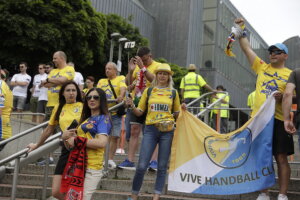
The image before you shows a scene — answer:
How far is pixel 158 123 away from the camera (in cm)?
573

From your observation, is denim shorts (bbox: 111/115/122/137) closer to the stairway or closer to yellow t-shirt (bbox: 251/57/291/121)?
the stairway

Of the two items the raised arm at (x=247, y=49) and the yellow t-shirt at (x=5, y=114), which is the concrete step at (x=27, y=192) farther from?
the raised arm at (x=247, y=49)

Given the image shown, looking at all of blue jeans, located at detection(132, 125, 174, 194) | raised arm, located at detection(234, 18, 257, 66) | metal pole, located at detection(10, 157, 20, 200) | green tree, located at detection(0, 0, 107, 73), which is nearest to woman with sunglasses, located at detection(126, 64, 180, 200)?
A: blue jeans, located at detection(132, 125, 174, 194)

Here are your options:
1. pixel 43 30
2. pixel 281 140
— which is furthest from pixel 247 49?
pixel 43 30

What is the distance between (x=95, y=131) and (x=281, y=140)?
240 centimetres

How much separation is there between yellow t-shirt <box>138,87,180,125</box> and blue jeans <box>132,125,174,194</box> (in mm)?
135

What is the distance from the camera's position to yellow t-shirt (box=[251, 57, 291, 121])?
568 cm

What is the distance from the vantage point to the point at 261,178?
5.51 m

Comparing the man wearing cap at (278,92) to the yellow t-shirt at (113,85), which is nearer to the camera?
the man wearing cap at (278,92)

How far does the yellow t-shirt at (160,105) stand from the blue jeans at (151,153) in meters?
0.14

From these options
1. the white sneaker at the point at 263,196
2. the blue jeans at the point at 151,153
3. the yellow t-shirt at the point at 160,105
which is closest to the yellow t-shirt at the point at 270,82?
the white sneaker at the point at 263,196

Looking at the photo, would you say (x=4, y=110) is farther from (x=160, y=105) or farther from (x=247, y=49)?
(x=247, y=49)

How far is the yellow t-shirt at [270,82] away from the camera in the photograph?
18.6 ft

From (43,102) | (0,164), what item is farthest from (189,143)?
(43,102)
